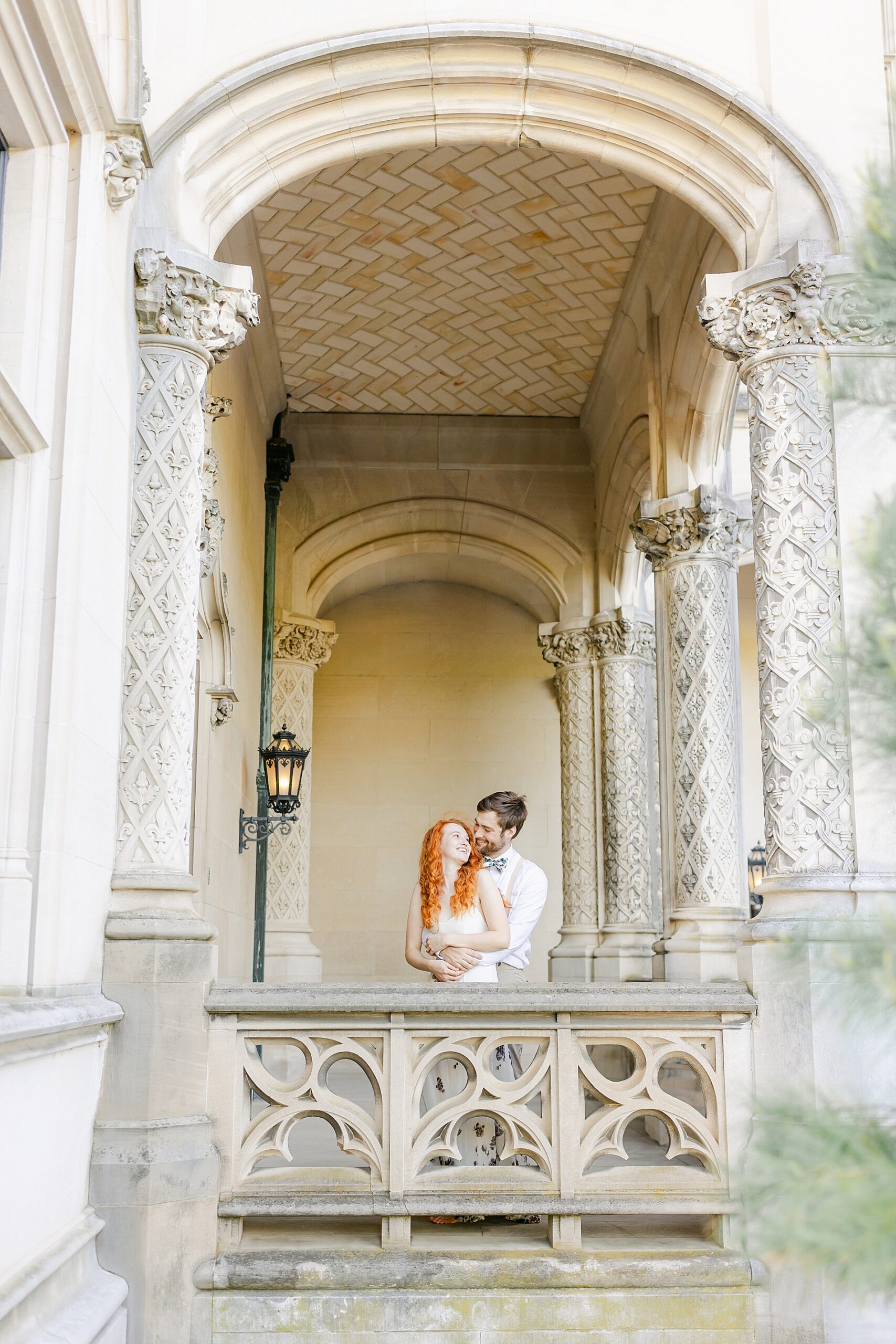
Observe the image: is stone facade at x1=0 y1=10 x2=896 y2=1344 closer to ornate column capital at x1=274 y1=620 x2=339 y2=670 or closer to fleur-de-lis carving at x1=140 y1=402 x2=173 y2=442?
fleur-de-lis carving at x1=140 y1=402 x2=173 y2=442

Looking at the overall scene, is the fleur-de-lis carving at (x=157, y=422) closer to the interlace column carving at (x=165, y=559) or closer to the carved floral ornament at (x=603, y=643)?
the interlace column carving at (x=165, y=559)

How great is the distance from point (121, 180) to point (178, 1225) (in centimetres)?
309

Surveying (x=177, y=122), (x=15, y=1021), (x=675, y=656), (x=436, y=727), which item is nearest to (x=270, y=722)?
(x=436, y=727)

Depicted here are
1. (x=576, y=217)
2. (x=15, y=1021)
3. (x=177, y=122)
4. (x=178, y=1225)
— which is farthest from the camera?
(x=576, y=217)

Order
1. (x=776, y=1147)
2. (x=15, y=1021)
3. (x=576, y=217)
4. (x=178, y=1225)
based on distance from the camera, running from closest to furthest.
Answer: (x=776, y=1147), (x=15, y=1021), (x=178, y=1225), (x=576, y=217)

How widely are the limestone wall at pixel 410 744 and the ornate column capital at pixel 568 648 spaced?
1.73 metres

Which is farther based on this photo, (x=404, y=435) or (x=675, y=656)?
(x=404, y=435)

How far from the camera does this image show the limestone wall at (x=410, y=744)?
1181 cm

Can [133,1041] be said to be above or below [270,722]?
below

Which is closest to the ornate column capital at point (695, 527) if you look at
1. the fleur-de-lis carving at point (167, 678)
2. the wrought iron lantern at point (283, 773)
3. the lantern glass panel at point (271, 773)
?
the wrought iron lantern at point (283, 773)

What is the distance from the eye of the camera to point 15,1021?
2801 mm

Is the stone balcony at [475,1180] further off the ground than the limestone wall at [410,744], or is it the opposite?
the limestone wall at [410,744]

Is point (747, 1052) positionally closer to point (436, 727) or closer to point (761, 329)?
point (761, 329)

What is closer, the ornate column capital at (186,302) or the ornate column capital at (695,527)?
the ornate column capital at (186,302)
